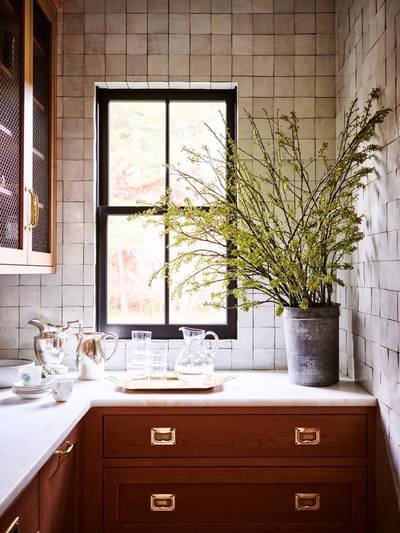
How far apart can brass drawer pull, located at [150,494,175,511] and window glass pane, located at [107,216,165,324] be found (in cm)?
93

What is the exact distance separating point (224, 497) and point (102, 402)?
0.60 m

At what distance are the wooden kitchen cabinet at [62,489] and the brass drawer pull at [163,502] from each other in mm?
287

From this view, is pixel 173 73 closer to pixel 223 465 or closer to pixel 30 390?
pixel 30 390

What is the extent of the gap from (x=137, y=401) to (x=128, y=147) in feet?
6.57

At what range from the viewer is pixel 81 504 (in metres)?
2.10

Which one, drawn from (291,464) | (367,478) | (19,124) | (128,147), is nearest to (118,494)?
(291,464)

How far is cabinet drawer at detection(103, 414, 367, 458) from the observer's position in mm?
2137

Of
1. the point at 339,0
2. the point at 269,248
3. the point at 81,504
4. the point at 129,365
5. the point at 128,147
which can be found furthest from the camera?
the point at 128,147

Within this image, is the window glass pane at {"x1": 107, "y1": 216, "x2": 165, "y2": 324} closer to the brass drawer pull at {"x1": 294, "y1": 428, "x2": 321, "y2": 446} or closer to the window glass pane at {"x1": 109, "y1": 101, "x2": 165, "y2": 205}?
the window glass pane at {"x1": 109, "y1": 101, "x2": 165, "y2": 205}

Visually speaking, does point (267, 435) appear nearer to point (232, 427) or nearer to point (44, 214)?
point (232, 427)

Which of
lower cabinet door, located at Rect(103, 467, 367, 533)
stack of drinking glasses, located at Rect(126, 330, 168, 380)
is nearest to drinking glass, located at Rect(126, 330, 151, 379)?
stack of drinking glasses, located at Rect(126, 330, 168, 380)

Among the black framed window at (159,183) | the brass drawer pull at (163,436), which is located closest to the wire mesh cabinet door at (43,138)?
the black framed window at (159,183)

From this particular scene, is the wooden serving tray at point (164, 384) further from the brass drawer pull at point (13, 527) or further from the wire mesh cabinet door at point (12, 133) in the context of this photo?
the brass drawer pull at point (13, 527)

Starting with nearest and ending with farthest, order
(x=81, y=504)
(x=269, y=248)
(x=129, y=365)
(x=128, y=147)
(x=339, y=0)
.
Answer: (x=81, y=504), (x=269, y=248), (x=129, y=365), (x=339, y=0), (x=128, y=147)
